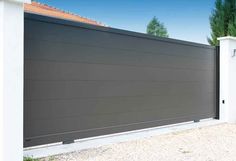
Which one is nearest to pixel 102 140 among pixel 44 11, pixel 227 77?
pixel 227 77

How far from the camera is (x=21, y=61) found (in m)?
3.28

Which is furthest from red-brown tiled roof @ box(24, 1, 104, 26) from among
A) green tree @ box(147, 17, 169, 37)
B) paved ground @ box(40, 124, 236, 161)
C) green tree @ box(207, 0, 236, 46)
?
green tree @ box(147, 17, 169, 37)

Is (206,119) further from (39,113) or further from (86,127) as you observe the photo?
(39,113)

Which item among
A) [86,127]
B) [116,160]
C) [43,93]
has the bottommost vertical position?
[116,160]

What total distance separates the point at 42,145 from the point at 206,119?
Answer: 4.92 metres

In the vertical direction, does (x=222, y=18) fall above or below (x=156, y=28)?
below

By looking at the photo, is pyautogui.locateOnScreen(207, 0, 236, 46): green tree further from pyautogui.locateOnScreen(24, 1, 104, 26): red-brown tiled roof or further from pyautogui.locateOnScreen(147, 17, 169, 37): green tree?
pyautogui.locateOnScreen(147, 17, 169, 37): green tree

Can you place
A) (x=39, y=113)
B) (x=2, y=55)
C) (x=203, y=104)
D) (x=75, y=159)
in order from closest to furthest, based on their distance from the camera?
1. (x=2, y=55)
2. (x=75, y=159)
3. (x=39, y=113)
4. (x=203, y=104)

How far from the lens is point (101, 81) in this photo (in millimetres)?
5074

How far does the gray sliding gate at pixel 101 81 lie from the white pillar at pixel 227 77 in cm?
69

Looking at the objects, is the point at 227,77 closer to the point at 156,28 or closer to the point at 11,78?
the point at 11,78

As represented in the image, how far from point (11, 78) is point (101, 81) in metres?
2.10

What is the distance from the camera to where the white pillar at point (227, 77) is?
7445mm

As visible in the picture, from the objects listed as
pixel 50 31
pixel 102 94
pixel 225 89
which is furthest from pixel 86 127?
pixel 225 89
